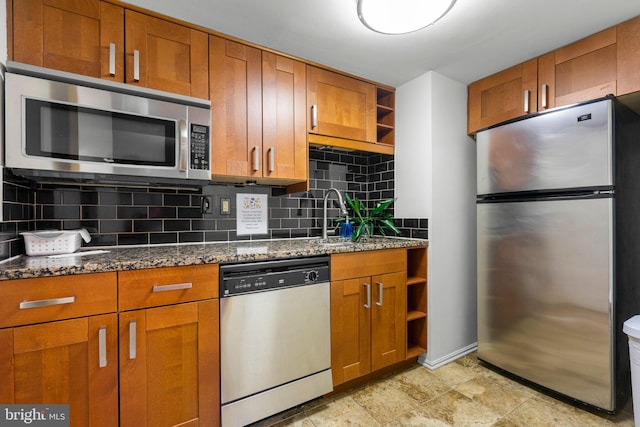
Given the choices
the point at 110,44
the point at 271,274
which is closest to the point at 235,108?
the point at 110,44

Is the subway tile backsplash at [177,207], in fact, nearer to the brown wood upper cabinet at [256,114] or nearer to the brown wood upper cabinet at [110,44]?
the brown wood upper cabinet at [256,114]

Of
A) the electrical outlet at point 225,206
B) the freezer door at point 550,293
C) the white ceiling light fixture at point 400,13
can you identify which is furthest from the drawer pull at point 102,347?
the freezer door at point 550,293

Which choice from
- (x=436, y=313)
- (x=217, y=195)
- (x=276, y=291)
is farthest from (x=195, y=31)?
(x=436, y=313)

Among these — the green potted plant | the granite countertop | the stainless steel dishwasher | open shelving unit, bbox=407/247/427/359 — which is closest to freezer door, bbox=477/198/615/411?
open shelving unit, bbox=407/247/427/359

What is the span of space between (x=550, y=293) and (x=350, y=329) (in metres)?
1.25

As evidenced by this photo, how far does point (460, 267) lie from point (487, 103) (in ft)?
4.24

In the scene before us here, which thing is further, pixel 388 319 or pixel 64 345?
pixel 388 319

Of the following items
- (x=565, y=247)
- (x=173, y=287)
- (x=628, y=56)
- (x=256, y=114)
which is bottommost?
(x=173, y=287)

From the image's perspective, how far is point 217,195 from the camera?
6.78 feet

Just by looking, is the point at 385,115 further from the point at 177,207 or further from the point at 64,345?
the point at 64,345

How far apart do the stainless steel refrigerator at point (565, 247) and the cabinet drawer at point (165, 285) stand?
191 cm

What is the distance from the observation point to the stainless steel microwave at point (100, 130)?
4.15 feet

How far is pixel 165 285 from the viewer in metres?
1.32

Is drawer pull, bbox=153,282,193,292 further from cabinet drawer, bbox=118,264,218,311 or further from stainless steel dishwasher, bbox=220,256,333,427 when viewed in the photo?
stainless steel dishwasher, bbox=220,256,333,427
